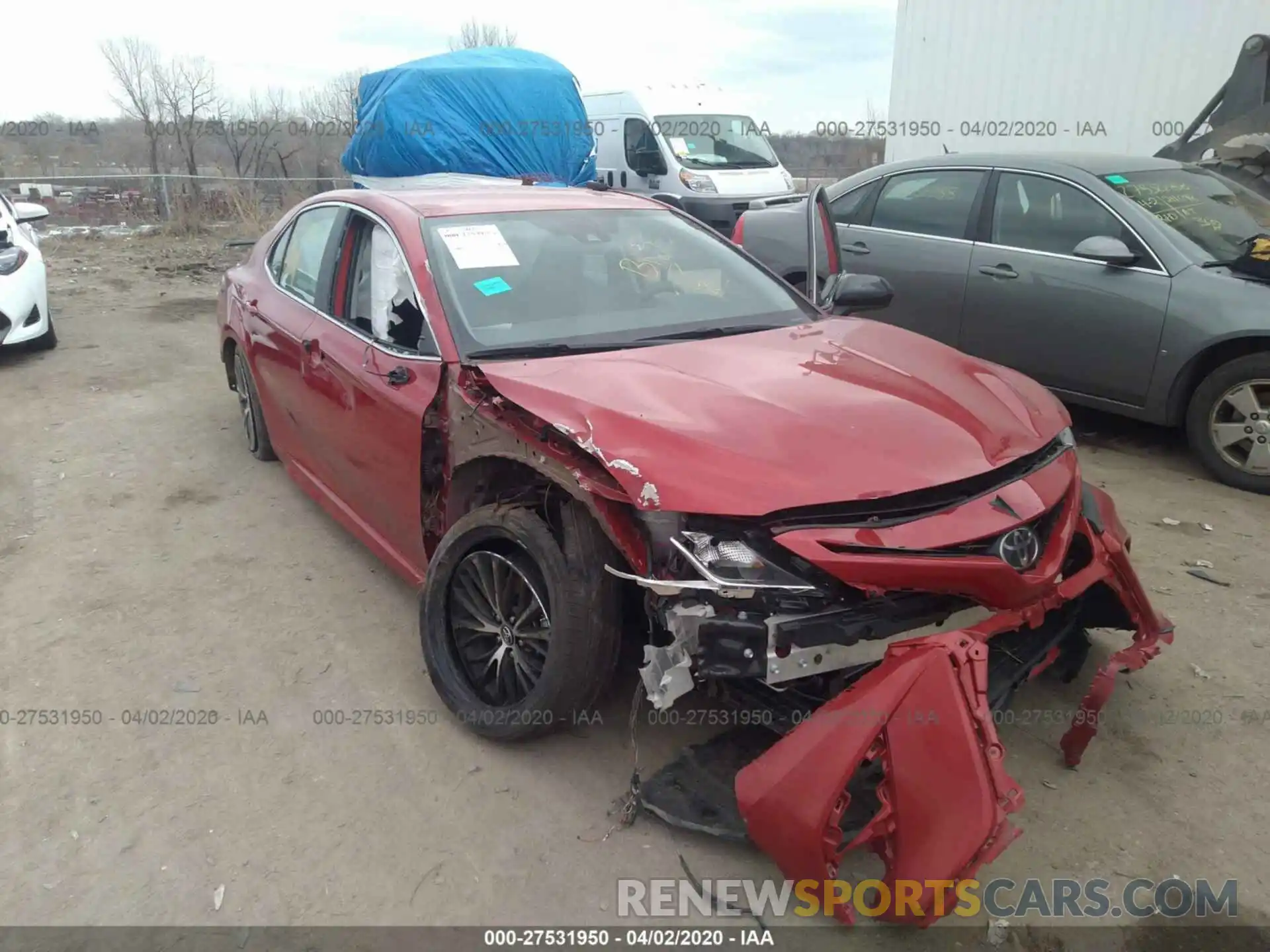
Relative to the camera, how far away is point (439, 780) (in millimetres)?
2816

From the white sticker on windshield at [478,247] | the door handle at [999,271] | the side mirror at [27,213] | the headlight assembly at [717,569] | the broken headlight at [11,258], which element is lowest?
the headlight assembly at [717,569]

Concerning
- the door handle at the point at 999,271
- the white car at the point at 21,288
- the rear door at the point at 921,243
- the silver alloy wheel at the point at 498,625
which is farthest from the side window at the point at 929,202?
the white car at the point at 21,288

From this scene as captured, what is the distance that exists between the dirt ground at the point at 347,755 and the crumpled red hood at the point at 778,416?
1012mm

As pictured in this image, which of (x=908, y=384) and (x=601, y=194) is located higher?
(x=601, y=194)

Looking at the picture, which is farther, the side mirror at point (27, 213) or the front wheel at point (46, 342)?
the side mirror at point (27, 213)

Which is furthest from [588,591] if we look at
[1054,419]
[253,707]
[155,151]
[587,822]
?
[155,151]

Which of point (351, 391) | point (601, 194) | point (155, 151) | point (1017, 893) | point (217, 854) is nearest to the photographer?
point (1017, 893)

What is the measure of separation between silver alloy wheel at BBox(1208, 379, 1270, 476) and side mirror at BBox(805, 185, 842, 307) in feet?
7.04

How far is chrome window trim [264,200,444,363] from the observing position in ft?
10.4

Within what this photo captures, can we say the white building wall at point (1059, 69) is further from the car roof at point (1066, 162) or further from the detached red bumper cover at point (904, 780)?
the detached red bumper cover at point (904, 780)

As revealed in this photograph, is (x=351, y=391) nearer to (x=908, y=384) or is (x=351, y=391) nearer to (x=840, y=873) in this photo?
(x=908, y=384)

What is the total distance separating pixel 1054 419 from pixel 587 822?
1933 millimetres

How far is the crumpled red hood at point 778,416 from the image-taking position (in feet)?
7.71

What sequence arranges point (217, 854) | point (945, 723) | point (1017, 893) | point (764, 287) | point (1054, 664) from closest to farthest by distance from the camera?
point (945, 723) < point (1017, 893) < point (217, 854) < point (1054, 664) < point (764, 287)
